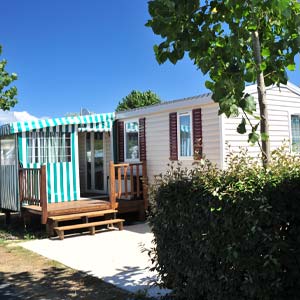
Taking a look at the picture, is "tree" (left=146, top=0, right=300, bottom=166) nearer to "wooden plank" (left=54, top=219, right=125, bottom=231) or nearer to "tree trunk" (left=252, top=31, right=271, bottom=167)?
"tree trunk" (left=252, top=31, right=271, bottom=167)

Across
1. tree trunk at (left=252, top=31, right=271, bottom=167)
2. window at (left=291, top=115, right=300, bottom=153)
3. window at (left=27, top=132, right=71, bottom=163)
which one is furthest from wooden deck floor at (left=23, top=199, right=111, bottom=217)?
tree trunk at (left=252, top=31, right=271, bottom=167)

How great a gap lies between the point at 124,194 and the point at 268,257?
25.4 feet

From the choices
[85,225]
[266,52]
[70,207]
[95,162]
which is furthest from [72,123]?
[266,52]

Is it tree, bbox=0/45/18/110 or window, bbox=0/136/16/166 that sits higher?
tree, bbox=0/45/18/110

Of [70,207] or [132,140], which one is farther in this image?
[132,140]

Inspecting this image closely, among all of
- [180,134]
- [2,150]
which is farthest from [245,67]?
[2,150]

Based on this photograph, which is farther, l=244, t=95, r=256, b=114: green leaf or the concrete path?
the concrete path

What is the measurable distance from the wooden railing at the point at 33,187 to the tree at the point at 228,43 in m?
6.13

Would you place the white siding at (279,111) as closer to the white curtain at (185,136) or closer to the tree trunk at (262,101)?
the white curtain at (185,136)

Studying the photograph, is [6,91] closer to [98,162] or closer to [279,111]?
Result: [98,162]

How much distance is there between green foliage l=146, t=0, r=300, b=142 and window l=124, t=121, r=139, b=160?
7.89 m

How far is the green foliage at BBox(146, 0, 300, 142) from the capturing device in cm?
316

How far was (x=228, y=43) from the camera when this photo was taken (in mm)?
3439

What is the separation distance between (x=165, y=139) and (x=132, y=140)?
4.89 ft
